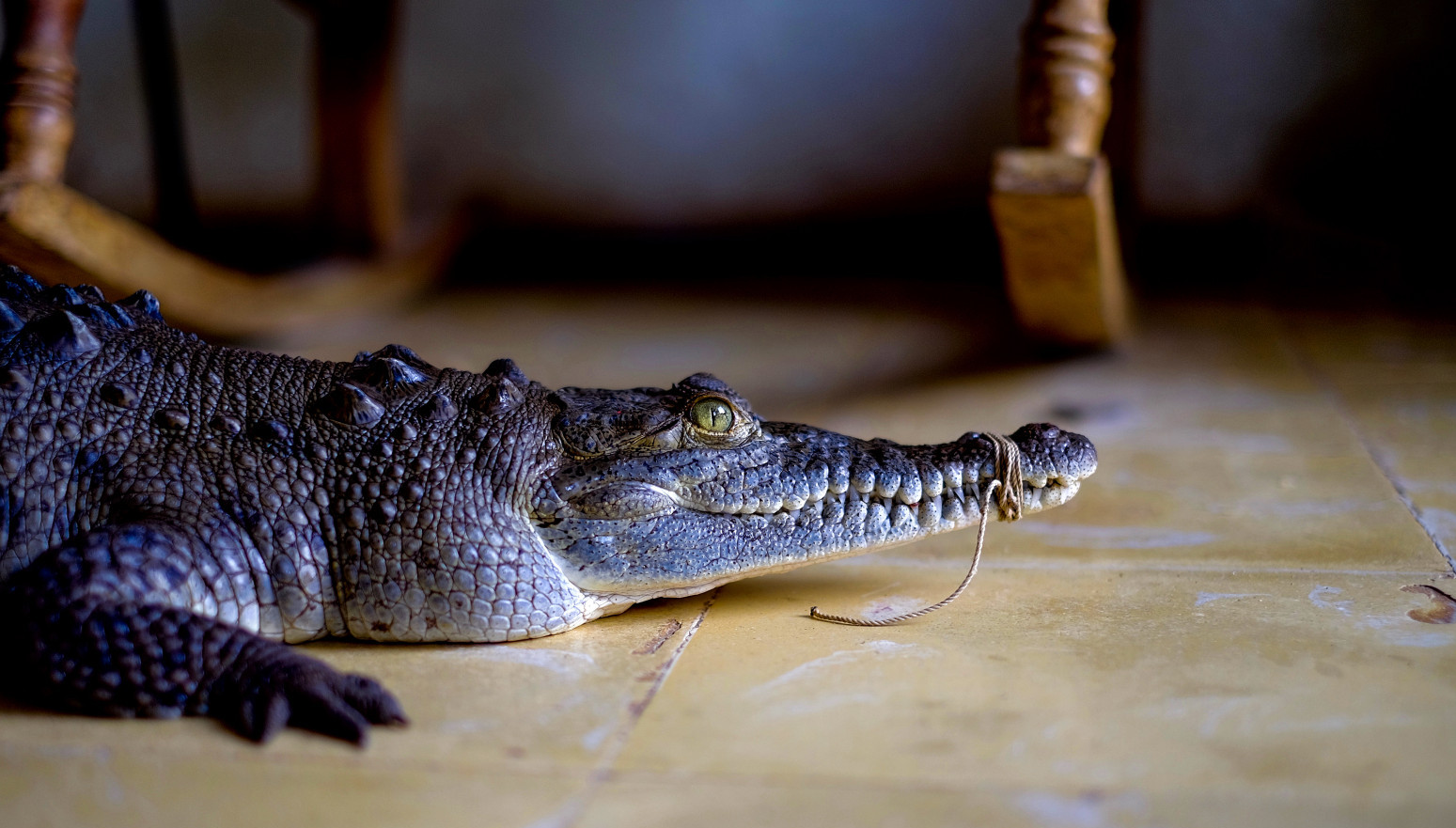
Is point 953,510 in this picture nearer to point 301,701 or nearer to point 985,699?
point 985,699

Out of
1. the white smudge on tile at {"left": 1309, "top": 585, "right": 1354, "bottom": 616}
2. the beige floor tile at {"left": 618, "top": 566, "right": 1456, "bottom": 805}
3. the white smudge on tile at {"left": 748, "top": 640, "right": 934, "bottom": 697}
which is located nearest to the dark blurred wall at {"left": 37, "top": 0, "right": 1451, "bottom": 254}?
the white smudge on tile at {"left": 1309, "top": 585, "right": 1354, "bottom": 616}

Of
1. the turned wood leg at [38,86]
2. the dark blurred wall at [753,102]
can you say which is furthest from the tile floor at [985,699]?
the dark blurred wall at [753,102]

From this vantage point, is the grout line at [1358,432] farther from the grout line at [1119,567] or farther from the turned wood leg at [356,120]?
the turned wood leg at [356,120]

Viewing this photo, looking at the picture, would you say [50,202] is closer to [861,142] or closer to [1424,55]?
[861,142]

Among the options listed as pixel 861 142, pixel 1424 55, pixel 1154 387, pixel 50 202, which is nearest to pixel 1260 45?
pixel 1424 55

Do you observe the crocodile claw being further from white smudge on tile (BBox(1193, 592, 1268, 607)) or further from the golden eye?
white smudge on tile (BBox(1193, 592, 1268, 607))

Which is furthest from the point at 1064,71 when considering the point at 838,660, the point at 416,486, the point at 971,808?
the point at 971,808
